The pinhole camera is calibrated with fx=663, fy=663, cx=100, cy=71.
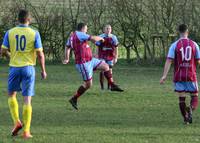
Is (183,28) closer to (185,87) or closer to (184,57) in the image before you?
(184,57)

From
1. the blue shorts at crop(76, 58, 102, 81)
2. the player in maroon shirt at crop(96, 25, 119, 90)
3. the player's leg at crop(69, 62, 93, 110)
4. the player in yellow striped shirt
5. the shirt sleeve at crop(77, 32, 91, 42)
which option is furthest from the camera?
the player in maroon shirt at crop(96, 25, 119, 90)

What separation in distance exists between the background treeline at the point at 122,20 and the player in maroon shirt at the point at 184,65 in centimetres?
1676

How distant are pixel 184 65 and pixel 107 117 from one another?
5.98ft

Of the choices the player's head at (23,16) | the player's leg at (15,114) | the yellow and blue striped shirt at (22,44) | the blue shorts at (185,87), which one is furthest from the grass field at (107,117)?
the player's head at (23,16)

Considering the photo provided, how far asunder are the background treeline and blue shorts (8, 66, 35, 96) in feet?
61.8

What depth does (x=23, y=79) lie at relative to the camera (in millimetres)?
10398

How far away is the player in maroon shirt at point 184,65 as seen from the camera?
11773 millimetres

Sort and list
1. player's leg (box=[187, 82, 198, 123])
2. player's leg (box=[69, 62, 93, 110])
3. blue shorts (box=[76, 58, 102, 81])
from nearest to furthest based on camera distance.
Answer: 1. player's leg (box=[187, 82, 198, 123])
2. player's leg (box=[69, 62, 93, 110])
3. blue shorts (box=[76, 58, 102, 81])

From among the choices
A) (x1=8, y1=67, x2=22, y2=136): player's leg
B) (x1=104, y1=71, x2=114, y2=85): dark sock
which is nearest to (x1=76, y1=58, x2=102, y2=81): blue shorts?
(x1=104, y1=71, x2=114, y2=85): dark sock

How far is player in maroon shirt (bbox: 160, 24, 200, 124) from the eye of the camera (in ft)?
38.6

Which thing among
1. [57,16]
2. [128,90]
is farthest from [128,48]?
[128,90]

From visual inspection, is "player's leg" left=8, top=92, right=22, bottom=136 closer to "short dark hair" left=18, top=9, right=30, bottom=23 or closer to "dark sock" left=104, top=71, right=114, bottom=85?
"short dark hair" left=18, top=9, right=30, bottom=23

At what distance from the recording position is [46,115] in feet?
42.1

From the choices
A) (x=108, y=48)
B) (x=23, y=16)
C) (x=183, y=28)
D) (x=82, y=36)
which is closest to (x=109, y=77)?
(x=108, y=48)
